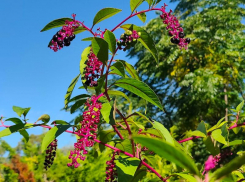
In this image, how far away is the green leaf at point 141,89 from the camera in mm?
824

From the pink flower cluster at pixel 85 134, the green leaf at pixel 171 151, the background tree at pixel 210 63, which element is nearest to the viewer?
the green leaf at pixel 171 151

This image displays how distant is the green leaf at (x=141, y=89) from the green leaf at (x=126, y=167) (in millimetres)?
212

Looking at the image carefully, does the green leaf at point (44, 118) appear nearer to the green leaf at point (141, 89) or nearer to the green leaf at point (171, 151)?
the green leaf at point (141, 89)

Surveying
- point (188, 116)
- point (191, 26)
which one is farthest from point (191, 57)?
point (188, 116)

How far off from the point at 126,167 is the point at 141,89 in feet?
0.83

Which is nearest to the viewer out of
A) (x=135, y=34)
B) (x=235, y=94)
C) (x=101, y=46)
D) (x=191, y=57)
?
(x=101, y=46)

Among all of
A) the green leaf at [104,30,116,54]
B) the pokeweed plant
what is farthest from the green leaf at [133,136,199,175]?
the green leaf at [104,30,116,54]

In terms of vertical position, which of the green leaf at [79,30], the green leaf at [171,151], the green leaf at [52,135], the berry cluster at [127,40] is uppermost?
the green leaf at [79,30]

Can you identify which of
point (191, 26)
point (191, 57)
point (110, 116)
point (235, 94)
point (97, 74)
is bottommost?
point (110, 116)

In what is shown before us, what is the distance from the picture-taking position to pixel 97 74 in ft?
2.95

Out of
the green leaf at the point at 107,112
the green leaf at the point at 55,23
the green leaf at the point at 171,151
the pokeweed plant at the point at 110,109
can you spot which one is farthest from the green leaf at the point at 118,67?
the green leaf at the point at 171,151

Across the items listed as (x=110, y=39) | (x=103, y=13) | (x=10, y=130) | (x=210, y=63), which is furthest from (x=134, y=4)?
(x=210, y=63)

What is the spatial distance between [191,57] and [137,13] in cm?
1002

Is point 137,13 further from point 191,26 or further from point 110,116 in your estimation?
point 191,26
